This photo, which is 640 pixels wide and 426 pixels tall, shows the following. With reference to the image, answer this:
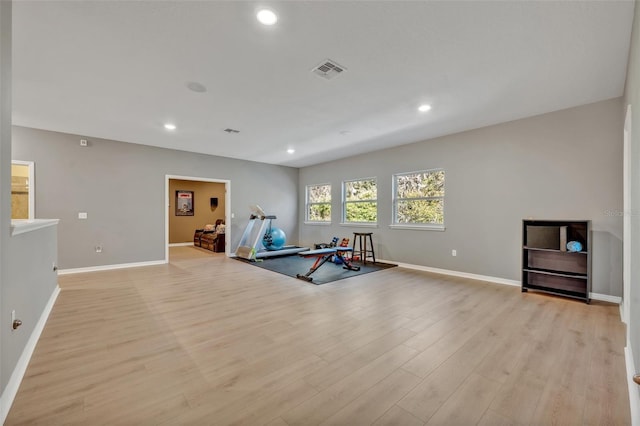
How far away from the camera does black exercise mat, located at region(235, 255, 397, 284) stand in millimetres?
4904

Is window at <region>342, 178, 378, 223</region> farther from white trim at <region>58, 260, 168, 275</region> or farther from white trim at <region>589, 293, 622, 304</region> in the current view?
white trim at <region>58, 260, 168, 275</region>

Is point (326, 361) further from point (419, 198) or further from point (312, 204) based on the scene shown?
point (312, 204)

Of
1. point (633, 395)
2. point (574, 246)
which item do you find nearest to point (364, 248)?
point (574, 246)

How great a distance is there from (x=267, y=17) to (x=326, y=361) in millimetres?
2734

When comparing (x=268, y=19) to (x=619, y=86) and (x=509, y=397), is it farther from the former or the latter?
(x=619, y=86)

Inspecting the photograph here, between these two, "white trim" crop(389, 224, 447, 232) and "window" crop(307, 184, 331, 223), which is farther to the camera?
"window" crop(307, 184, 331, 223)

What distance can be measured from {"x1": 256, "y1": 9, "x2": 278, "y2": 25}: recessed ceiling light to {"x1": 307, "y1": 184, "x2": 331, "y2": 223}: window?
19.4ft

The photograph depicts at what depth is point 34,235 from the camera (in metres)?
2.54

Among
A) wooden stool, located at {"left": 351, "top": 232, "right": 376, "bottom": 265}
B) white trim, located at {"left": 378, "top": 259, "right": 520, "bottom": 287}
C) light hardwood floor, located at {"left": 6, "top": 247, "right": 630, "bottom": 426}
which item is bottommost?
light hardwood floor, located at {"left": 6, "top": 247, "right": 630, "bottom": 426}

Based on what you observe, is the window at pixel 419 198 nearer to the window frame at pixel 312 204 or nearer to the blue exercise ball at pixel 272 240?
the window frame at pixel 312 204

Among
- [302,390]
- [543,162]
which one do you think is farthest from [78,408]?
[543,162]

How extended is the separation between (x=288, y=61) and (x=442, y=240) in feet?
14.1

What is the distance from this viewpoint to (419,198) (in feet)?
18.9

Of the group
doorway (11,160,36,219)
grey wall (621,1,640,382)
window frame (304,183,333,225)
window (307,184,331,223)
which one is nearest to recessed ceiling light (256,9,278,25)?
grey wall (621,1,640,382)
